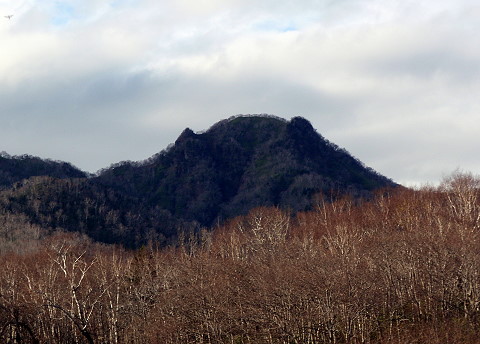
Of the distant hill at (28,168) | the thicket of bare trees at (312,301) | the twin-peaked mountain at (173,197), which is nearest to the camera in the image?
the thicket of bare trees at (312,301)

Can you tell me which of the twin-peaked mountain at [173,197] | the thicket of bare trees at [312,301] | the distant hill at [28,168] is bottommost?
the thicket of bare trees at [312,301]

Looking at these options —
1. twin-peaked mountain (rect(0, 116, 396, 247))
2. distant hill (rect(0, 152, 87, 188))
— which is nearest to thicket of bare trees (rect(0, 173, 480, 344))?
twin-peaked mountain (rect(0, 116, 396, 247))

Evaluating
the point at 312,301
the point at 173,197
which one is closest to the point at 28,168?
the point at 173,197

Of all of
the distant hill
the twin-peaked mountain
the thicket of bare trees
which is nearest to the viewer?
the thicket of bare trees

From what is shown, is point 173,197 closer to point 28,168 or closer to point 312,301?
point 28,168

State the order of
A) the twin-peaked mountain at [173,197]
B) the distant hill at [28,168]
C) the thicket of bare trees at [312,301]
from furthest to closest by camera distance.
Answer: the distant hill at [28,168] → the twin-peaked mountain at [173,197] → the thicket of bare trees at [312,301]

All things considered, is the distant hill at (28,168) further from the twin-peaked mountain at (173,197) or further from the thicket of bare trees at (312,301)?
the thicket of bare trees at (312,301)

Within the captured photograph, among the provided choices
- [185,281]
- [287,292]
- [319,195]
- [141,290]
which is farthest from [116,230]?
[287,292]

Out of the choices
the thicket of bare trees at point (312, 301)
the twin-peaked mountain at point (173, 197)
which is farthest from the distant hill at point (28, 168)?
the thicket of bare trees at point (312, 301)

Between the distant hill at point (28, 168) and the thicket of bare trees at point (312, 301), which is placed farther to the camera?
the distant hill at point (28, 168)

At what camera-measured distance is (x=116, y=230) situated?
124m

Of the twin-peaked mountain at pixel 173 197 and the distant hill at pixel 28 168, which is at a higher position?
the distant hill at pixel 28 168

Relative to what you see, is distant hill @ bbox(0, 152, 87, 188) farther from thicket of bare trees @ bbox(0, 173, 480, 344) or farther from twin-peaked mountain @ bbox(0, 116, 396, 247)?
thicket of bare trees @ bbox(0, 173, 480, 344)

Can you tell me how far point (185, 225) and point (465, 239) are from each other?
108 meters
